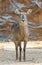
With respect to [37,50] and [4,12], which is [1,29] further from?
[37,50]

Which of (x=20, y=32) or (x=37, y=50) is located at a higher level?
(x=20, y=32)

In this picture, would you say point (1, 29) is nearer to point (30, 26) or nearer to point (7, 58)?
point (30, 26)

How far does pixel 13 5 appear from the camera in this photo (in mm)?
7578

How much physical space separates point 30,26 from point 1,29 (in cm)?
88

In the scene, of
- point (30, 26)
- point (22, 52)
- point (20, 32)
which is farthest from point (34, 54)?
point (30, 26)

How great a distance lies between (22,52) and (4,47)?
1.34 meters

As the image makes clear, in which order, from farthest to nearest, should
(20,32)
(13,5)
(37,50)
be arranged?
(13,5)
(37,50)
(20,32)

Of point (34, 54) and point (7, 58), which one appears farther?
point (34, 54)

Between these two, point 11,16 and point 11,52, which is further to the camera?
point 11,16

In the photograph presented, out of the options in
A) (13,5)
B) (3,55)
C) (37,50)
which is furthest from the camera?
(13,5)

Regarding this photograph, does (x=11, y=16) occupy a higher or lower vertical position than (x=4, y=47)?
higher

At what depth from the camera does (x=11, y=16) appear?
771 centimetres

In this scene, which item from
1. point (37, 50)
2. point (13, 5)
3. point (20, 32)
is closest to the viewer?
point (20, 32)

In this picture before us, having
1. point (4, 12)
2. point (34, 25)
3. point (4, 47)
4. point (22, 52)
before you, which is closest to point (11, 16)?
point (4, 12)
